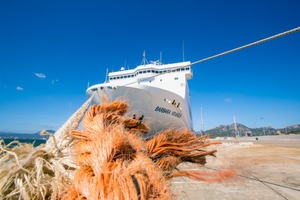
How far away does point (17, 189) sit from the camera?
781 millimetres

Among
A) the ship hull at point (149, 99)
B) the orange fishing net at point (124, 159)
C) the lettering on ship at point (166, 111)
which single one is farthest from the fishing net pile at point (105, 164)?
the lettering on ship at point (166, 111)

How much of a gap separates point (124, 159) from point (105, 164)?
0.09m

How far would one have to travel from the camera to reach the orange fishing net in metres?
0.58

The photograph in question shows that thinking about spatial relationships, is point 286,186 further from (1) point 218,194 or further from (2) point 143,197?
(2) point 143,197

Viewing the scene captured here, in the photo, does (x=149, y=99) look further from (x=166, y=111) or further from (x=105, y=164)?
(x=105, y=164)

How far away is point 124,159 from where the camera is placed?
29.0 inches

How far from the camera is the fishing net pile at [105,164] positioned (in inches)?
23.8

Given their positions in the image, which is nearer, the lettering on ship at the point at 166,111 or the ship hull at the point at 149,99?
the ship hull at the point at 149,99

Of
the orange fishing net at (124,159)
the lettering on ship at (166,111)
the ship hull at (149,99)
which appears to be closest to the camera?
the orange fishing net at (124,159)

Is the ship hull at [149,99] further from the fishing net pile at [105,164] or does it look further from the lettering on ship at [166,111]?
the fishing net pile at [105,164]

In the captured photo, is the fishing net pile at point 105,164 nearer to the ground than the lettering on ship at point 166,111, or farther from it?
nearer to the ground

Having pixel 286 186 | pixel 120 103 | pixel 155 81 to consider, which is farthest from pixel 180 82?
pixel 120 103

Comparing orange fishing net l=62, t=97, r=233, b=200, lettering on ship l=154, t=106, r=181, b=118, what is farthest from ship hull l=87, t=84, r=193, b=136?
orange fishing net l=62, t=97, r=233, b=200

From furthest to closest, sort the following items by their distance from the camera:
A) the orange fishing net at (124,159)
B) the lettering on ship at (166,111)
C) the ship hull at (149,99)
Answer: the lettering on ship at (166,111) → the ship hull at (149,99) → the orange fishing net at (124,159)
